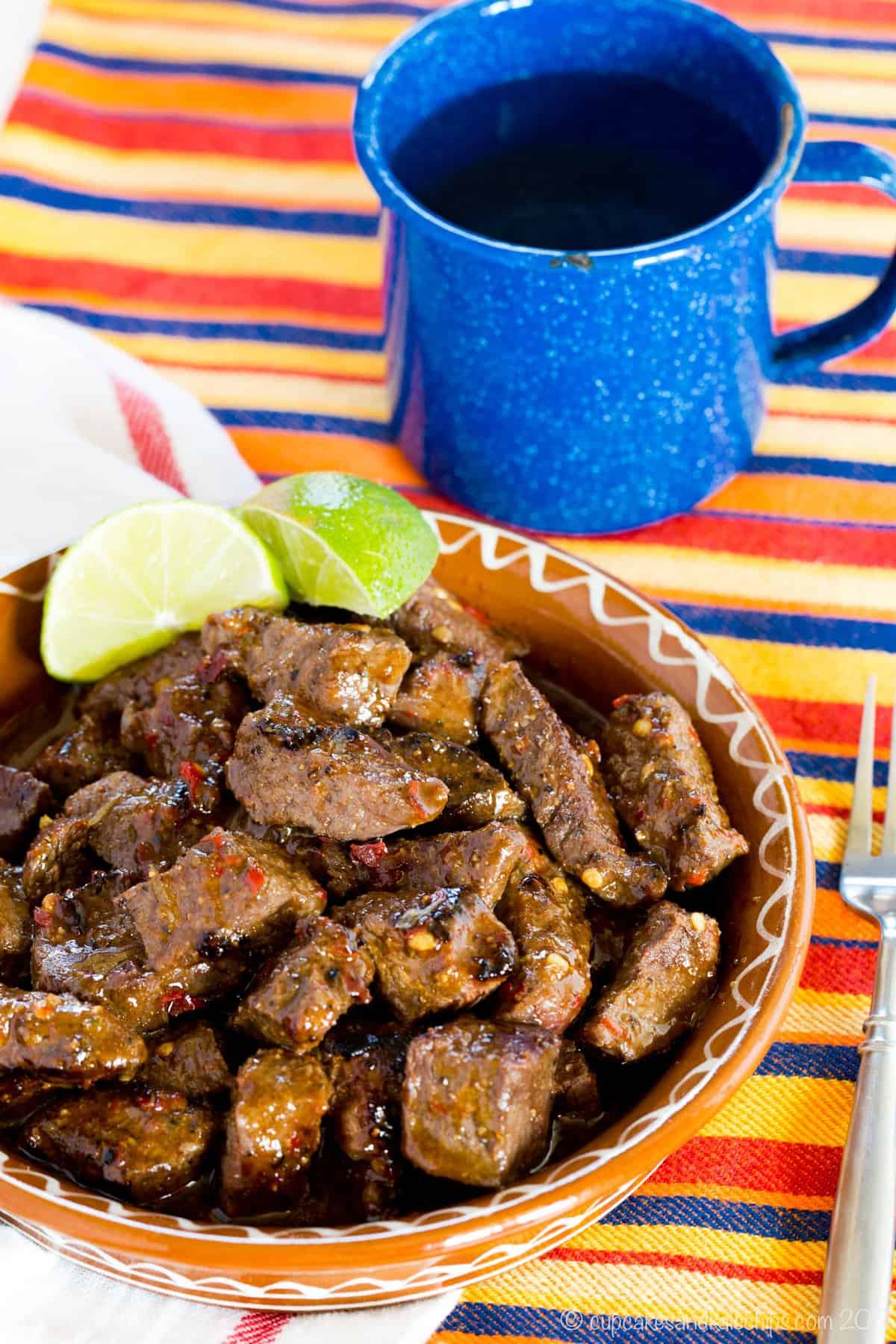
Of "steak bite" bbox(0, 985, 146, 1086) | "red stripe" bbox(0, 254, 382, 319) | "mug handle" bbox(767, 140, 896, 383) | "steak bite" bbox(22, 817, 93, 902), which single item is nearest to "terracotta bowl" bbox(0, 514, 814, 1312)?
"steak bite" bbox(0, 985, 146, 1086)

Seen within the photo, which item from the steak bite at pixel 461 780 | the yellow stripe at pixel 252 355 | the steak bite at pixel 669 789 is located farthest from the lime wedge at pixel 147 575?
the yellow stripe at pixel 252 355

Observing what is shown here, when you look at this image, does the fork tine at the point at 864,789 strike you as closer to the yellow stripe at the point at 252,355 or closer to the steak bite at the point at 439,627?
the steak bite at the point at 439,627

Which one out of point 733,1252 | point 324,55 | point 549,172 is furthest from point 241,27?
point 733,1252

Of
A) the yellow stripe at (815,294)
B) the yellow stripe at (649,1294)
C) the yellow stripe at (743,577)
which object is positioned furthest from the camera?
the yellow stripe at (815,294)

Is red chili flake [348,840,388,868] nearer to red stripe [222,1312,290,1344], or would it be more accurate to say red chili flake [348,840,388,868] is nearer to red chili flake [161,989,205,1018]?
red chili flake [161,989,205,1018]

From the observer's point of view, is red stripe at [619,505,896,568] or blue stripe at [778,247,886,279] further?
blue stripe at [778,247,886,279]

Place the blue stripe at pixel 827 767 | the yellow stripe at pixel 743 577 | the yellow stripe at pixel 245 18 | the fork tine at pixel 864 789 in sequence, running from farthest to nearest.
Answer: the yellow stripe at pixel 245 18
the yellow stripe at pixel 743 577
the blue stripe at pixel 827 767
the fork tine at pixel 864 789

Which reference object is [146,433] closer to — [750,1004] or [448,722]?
[448,722]
